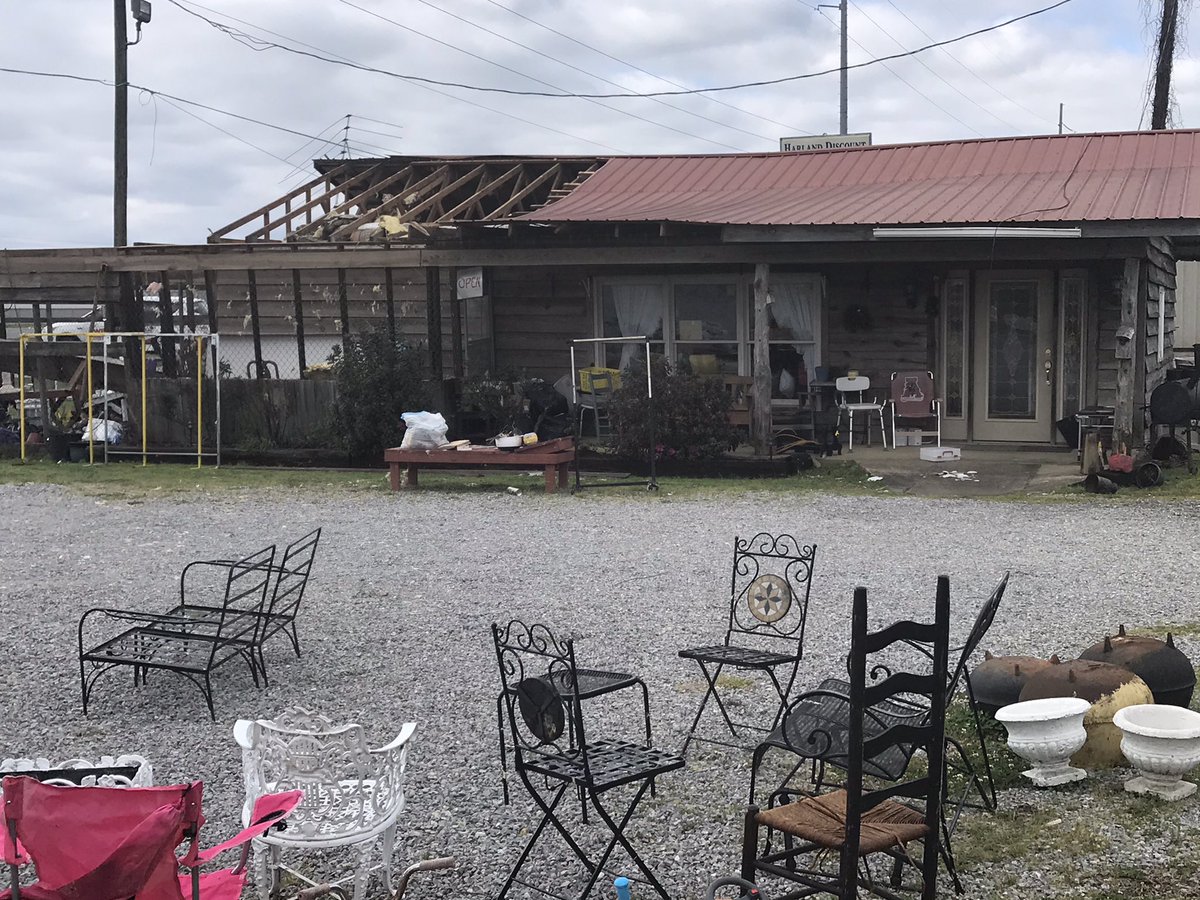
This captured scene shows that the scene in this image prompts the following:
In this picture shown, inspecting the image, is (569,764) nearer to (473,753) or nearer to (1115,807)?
(473,753)

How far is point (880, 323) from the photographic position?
16.8 m

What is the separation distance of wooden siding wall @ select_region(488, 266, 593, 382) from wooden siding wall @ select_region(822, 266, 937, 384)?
3.38m

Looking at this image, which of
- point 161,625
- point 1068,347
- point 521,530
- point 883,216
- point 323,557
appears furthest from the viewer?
point 1068,347

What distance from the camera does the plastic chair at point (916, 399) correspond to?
639 inches

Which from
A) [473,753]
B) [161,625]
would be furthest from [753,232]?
[473,753]

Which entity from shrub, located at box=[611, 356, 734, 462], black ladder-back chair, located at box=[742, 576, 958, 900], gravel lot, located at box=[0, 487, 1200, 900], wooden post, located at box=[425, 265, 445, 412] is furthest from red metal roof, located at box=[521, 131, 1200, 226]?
black ladder-back chair, located at box=[742, 576, 958, 900]

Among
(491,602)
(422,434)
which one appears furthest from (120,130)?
(491,602)

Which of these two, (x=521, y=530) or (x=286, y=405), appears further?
(x=286, y=405)

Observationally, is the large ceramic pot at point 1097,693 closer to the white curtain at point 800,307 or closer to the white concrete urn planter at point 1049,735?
the white concrete urn planter at point 1049,735

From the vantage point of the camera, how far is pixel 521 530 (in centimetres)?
1127

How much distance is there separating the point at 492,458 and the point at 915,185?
7403 millimetres

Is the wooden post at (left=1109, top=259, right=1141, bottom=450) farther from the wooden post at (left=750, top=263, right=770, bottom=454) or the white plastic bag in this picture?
the white plastic bag

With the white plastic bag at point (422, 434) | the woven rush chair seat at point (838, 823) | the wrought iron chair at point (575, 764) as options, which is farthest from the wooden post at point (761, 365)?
the woven rush chair seat at point (838, 823)

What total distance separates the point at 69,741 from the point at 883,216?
1063 cm
